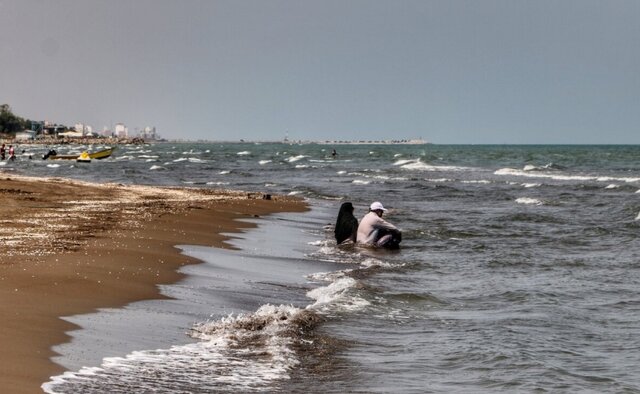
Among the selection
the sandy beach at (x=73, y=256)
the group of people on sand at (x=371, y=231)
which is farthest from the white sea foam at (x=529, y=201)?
the group of people on sand at (x=371, y=231)

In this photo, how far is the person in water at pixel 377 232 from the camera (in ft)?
59.9

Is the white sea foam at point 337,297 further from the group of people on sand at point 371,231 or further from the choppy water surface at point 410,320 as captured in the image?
the group of people on sand at point 371,231

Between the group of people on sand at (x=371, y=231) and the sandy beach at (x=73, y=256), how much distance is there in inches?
104

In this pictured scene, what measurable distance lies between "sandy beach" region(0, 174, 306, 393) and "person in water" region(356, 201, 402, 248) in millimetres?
3003

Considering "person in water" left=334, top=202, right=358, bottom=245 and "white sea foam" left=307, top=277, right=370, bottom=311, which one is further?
"person in water" left=334, top=202, right=358, bottom=245

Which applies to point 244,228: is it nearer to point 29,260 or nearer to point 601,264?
point 601,264

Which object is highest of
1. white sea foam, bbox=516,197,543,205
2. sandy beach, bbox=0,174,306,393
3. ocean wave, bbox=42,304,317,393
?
sandy beach, bbox=0,174,306,393

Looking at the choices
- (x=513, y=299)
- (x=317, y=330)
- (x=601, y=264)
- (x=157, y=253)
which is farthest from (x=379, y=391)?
(x=601, y=264)

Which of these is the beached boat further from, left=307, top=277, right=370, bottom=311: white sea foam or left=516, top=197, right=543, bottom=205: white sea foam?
left=307, top=277, right=370, bottom=311: white sea foam

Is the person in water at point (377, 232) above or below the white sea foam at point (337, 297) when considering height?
above

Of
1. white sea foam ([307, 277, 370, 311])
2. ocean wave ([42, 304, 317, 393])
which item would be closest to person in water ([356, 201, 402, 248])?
white sea foam ([307, 277, 370, 311])

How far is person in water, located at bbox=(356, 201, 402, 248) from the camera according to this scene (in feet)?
59.9

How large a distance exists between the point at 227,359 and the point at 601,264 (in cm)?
1020

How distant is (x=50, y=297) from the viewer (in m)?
9.34
